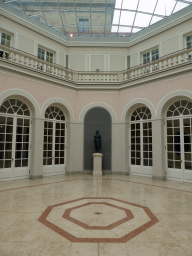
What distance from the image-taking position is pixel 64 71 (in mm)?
10594

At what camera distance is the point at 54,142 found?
9828 millimetres

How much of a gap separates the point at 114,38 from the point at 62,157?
9.09 m

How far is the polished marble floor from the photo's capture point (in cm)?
296

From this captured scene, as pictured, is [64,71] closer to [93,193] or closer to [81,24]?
[81,24]

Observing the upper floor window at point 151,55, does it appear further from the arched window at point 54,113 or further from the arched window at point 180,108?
the arched window at point 54,113

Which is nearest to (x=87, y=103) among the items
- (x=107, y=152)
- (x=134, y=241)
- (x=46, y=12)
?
(x=107, y=152)

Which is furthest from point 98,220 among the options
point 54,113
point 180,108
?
point 54,113

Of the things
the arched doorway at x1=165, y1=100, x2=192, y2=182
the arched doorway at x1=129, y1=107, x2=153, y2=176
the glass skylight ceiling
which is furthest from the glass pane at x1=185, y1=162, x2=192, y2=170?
the glass skylight ceiling

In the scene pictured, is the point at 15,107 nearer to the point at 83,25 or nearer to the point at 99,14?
the point at 83,25

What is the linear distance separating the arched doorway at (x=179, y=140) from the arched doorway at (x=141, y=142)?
981 mm

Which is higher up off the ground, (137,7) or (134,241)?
(137,7)

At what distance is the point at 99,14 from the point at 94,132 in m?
8.45

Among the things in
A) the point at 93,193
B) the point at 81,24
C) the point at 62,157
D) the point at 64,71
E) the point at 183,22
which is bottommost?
the point at 93,193

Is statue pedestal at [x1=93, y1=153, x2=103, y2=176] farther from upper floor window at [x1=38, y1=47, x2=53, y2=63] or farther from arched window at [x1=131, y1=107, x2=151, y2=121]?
upper floor window at [x1=38, y1=47, x2=53, y2=63]
